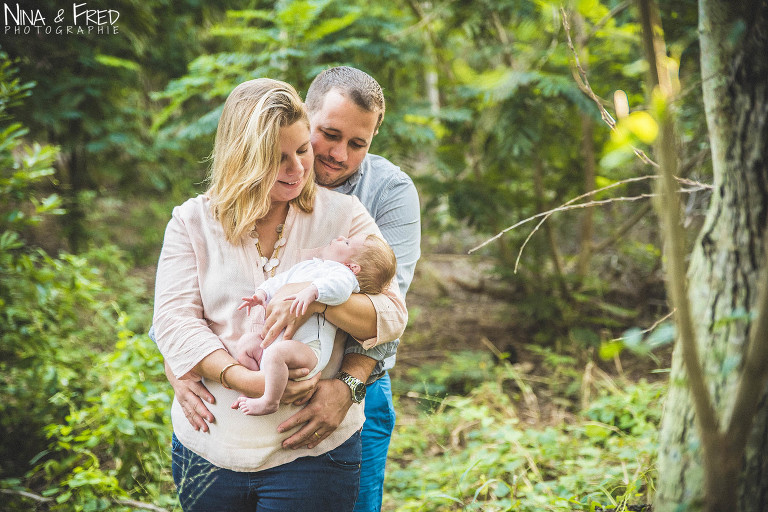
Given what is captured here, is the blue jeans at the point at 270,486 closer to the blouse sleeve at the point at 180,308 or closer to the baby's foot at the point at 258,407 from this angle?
the baby's foot at the point at 258,407

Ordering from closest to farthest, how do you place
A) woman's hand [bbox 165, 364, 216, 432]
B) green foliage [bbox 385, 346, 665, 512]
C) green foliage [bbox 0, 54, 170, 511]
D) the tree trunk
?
the tree trunk
woman's hand [bbox 165, 364, 216, 432]
green foliage [bbox 385, 346, 665, 512]
green foliage [bbox 0, 54, 170, 511]

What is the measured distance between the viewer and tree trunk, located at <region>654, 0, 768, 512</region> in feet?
3.39

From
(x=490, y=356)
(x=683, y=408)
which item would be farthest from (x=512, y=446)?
(x=683, y=408)

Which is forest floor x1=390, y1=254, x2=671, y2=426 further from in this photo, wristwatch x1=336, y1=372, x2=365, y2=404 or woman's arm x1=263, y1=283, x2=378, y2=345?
woman's arm x1=263, y1=283, x2=378, y2=345

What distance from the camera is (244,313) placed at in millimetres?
1686

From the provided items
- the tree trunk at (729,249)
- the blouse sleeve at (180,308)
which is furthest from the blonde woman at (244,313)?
the tree trunk at (729,249)

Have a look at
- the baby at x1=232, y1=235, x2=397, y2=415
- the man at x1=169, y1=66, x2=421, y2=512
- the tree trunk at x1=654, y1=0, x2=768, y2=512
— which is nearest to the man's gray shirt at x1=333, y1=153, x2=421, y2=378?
the man at x1=169, y1=66, x2=421, y2=512

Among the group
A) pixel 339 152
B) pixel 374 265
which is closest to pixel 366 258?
pixel 374 265

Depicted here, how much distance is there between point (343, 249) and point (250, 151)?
440 millimetres

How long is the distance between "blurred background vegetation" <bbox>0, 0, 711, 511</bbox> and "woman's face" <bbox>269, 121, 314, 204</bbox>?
2.49 ft

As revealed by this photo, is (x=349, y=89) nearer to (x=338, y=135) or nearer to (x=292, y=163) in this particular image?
(x=338, y=135)

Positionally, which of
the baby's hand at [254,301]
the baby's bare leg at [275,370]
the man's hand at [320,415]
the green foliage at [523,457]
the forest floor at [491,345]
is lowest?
the forest floor at [491,345]

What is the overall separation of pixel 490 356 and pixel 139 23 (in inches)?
195

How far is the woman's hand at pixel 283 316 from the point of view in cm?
159
